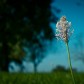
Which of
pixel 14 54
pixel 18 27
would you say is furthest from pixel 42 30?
pixel 14 54

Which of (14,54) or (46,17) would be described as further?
(14,54)

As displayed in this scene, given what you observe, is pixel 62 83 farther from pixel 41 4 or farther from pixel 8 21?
pixel 41 4

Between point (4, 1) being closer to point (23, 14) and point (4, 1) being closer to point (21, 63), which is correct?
point (23, 14)

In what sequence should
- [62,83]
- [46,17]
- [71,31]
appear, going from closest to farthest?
[71,31], [62,83], [46,17]

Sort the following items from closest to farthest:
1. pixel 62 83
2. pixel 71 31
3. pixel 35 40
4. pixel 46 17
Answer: pixel 71 31 → pixel 62 83 → pixel 46 17 → pixel 35 40

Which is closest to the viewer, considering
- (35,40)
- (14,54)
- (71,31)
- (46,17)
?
(71,31)

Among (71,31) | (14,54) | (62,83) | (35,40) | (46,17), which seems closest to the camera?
(71,31)

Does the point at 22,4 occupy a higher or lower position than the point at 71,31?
higher

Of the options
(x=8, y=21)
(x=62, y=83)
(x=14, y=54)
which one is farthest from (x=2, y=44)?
(x=62, y=83)

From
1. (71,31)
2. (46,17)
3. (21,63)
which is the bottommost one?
(71,31)
